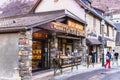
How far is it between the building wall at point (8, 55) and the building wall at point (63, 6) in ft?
39.4

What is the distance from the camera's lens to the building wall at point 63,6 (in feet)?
82.5

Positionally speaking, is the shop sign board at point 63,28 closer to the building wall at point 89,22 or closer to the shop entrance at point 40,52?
the shop entrance at point 40,52

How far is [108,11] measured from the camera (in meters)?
62.0

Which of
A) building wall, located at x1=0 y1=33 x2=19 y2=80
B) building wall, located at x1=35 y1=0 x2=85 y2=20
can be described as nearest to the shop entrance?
building wall, located at x1=0 y1=33 x2=19 y2=80

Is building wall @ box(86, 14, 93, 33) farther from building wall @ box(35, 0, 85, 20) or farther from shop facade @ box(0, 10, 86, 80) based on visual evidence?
shop facade @ box(0, 10, 86, 80)

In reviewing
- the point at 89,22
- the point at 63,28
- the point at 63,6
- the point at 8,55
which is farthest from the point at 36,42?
the point at 89,22

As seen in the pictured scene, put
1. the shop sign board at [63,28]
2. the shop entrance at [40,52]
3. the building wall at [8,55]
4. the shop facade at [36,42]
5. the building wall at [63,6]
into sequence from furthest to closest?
the building wall at [63,6]
the shop entrance at [40,52]
the shop sign board at [63,28]
the building wall at [8,55]
the shop facade at [36,42]

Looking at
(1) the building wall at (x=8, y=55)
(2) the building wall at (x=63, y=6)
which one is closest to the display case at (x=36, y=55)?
(1) the building wall at (x=8, y=55)

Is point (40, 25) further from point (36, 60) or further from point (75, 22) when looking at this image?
point (75, 22)

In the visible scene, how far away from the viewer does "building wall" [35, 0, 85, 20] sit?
2514 centimetres

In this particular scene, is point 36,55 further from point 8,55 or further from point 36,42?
point 8,55

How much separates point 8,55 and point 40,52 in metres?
4.88

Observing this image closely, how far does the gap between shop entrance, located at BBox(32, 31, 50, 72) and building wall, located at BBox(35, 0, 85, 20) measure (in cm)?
702

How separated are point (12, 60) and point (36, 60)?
186 inches
